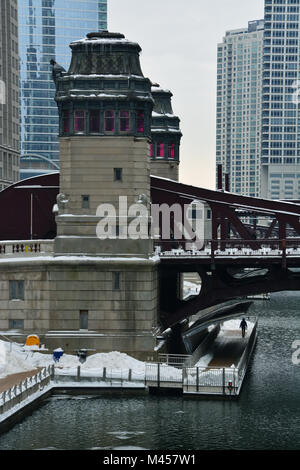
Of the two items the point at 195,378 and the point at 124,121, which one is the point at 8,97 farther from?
the point at 195,378

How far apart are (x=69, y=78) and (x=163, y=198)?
12676 mm

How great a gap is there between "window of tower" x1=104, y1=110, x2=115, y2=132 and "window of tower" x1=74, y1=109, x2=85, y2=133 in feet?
5.35

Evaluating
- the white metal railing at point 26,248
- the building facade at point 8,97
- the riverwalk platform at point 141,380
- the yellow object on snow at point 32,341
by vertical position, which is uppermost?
the building facade at point 8,97

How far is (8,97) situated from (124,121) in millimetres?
109560

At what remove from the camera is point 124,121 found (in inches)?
2388

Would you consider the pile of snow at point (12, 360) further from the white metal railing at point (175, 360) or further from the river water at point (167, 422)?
the white metal railing at point (175, 360)

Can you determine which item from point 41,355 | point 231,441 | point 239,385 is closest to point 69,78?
point 41,355

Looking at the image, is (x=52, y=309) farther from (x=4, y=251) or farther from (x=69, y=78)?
(x=69, y=78)

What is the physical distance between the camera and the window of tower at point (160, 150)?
281 feet

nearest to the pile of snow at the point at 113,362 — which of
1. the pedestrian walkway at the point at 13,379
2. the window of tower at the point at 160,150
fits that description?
the pedestrian walkway at the point at 13,379

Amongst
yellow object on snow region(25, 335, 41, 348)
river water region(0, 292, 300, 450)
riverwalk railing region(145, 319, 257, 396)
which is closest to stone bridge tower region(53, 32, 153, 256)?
yellow object on snow region(25, 335, 41, 348)

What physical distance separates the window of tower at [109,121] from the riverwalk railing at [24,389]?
17.1m

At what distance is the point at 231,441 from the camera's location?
46031mm

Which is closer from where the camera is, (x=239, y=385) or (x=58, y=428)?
(x=58, y=428)
